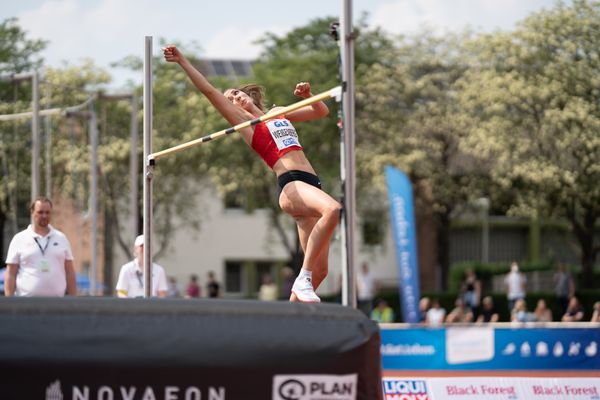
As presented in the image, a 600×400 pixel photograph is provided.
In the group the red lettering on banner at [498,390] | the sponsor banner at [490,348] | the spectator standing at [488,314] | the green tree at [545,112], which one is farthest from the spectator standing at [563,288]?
the red lettering on banner at [498,390]

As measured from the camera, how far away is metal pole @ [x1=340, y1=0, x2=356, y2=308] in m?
5.04

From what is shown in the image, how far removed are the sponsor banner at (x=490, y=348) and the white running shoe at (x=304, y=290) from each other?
33.9ft

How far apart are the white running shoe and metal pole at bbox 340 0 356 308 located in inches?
74.2

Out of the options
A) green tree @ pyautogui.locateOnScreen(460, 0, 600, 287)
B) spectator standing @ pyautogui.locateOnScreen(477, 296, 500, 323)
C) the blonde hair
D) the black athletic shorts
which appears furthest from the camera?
green tree @ pyautogui.locateOnScreen(460, 0, 600, 287)

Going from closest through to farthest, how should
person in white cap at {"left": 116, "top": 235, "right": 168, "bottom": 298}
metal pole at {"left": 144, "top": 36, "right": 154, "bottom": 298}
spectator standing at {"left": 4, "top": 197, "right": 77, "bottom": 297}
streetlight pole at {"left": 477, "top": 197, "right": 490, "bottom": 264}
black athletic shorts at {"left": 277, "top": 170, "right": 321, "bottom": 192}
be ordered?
1. black athletic shorts at {"left": 277, "top": 170, "right": 321, "bottom": 192}
2. metal pole at {"left": 144, "top": 36, "right": 154, "bottom": 298}
3. spectator standing at {"left": 4, "top": 197, "right": 77, "bottom": 297}
4. person in white cap at {"left": 116, "top": 235, "right": 168, "bottom": 298}
5. streetlight pole at {"left": 477, "top": 197, "right": 490, "bottom": 264}

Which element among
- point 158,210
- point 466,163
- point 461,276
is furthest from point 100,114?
point 461,276

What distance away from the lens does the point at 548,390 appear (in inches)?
337

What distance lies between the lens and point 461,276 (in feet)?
167

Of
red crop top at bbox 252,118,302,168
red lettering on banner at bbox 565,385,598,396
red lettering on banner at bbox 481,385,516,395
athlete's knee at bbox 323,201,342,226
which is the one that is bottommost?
red lettering on banner at bbox 565,385,598,396

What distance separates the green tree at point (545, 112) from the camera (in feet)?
98.2

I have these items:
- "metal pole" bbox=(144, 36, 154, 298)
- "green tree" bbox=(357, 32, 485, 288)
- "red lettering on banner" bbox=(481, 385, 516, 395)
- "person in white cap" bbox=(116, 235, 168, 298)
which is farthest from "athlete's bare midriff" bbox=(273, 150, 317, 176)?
"green tree" bbox=(357, 32, 485, 288)

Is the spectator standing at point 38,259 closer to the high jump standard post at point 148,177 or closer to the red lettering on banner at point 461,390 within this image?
the high jump standard post at point 148,177

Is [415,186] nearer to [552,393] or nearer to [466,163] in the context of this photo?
[466,163]

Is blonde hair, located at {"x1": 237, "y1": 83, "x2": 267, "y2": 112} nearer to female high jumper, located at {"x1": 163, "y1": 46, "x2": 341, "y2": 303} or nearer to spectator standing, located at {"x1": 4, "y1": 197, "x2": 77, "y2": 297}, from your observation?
female high jumper, located at {"x1": 163, "y1": 46, "x2": 341, "y2": 303}
